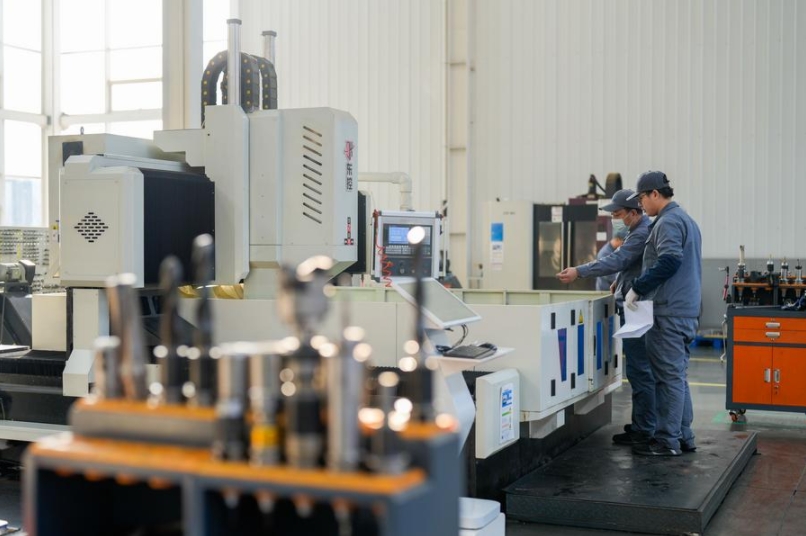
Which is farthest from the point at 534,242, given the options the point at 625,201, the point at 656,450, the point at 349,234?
the point at 349,234

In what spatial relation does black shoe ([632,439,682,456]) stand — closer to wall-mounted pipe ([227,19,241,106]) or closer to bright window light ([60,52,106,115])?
wall-mounted pipe ([227,19,241,106])

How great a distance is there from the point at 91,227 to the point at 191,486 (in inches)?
93.1

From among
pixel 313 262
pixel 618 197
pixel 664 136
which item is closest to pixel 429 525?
pixel 313 262

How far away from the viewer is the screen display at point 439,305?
2.96 metres

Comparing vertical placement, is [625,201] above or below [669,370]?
above

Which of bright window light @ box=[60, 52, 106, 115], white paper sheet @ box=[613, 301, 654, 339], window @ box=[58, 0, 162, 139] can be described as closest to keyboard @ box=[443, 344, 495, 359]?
white paper sheet @ box=[613, 301, 654, 339]

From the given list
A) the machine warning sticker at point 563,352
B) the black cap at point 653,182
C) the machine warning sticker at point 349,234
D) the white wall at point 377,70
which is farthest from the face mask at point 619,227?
the machine warning sticker at point 349,234

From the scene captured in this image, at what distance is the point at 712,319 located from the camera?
980cm

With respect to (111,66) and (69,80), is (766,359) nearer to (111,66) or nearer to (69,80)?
(111,66)

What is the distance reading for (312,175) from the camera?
3.97 metres

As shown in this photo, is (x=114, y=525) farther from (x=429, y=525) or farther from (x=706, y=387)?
(x=706, y=387)

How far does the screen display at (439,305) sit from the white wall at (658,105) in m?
7.06

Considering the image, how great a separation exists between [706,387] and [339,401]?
660cm

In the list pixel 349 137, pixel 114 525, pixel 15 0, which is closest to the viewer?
pixel 114 525
